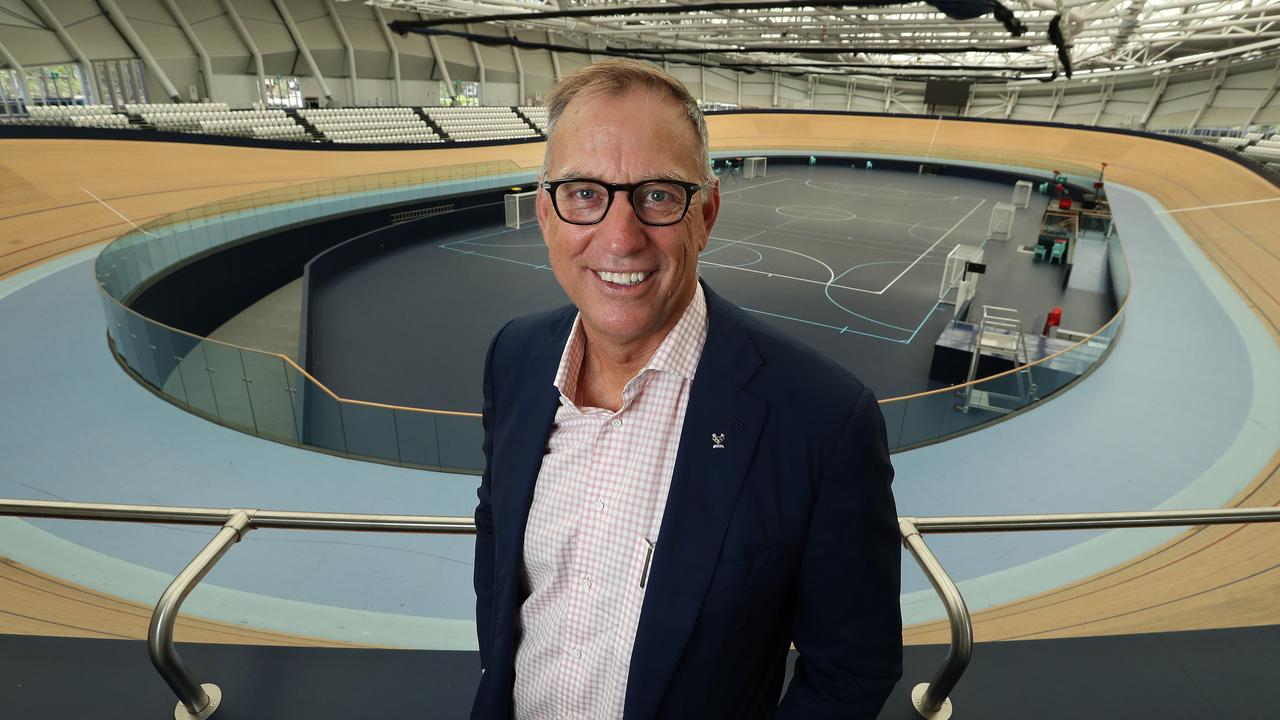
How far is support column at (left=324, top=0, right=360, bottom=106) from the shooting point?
99.3 ft

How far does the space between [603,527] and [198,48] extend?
31.9 meters

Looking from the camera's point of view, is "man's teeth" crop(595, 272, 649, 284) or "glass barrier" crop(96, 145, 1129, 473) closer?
"man's teeth" crop(595, 272, 649, 284)

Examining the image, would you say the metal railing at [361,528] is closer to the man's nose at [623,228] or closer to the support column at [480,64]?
the man's nose at [623,228]

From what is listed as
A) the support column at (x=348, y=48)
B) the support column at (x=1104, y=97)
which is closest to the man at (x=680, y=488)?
the support column at (x=348, y=48)

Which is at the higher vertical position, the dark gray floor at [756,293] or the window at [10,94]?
the window at [10,94]

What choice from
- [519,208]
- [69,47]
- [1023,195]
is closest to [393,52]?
[69,47]

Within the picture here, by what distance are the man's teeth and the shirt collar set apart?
0.13 metres

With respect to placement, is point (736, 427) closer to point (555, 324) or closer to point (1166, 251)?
point (555, 324)

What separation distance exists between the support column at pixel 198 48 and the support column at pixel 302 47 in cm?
391

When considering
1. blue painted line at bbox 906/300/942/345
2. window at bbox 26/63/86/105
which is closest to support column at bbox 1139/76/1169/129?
blue painted line at bbox 906/300/942/345

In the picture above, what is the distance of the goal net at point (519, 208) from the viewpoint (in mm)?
20234

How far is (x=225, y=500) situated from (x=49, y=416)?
8.83 ft

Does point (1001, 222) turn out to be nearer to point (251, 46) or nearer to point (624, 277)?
point (624, 277)

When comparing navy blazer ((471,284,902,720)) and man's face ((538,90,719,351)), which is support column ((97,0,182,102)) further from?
navy blazer ((471,284,902,720))
